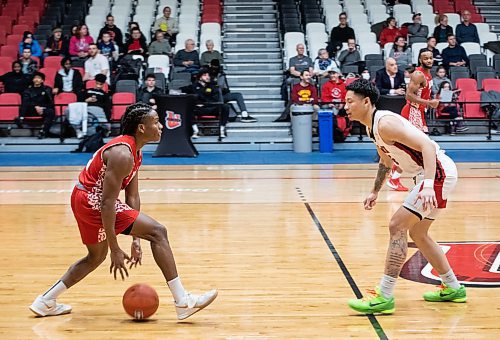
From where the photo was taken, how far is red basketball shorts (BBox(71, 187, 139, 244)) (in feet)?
16.6

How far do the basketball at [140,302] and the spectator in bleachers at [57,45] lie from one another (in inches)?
565

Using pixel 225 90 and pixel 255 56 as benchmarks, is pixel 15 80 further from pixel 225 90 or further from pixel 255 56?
pixel 255 56

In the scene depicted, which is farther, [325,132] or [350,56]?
[350,56]

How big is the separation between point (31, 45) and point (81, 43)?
1138mm

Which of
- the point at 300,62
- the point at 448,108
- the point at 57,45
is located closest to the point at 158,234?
the point at 448,108

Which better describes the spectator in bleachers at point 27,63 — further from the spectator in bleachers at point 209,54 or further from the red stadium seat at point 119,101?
the spectator in bleachers at point 209,54

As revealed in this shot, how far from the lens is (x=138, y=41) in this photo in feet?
60.8

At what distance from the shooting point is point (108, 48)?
18.5m

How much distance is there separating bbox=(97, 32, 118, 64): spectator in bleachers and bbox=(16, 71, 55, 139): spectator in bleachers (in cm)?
209

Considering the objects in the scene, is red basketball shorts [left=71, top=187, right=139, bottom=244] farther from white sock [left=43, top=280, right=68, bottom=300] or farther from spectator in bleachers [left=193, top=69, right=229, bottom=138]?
spectator in bleachers [left=193, top=69, right=229, bottom=138]

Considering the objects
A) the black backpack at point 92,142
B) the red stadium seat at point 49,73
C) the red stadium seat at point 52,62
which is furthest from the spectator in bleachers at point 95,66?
the black backpack at point 92,142

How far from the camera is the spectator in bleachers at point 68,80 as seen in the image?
1714 centimetres

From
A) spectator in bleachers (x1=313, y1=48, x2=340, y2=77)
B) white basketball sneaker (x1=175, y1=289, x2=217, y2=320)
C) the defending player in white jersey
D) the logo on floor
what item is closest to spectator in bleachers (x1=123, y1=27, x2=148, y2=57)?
spectator in bleachers (x1=313, y1=48, x2=340, y2=77)

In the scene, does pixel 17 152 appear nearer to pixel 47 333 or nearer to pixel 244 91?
pixel 244 91
